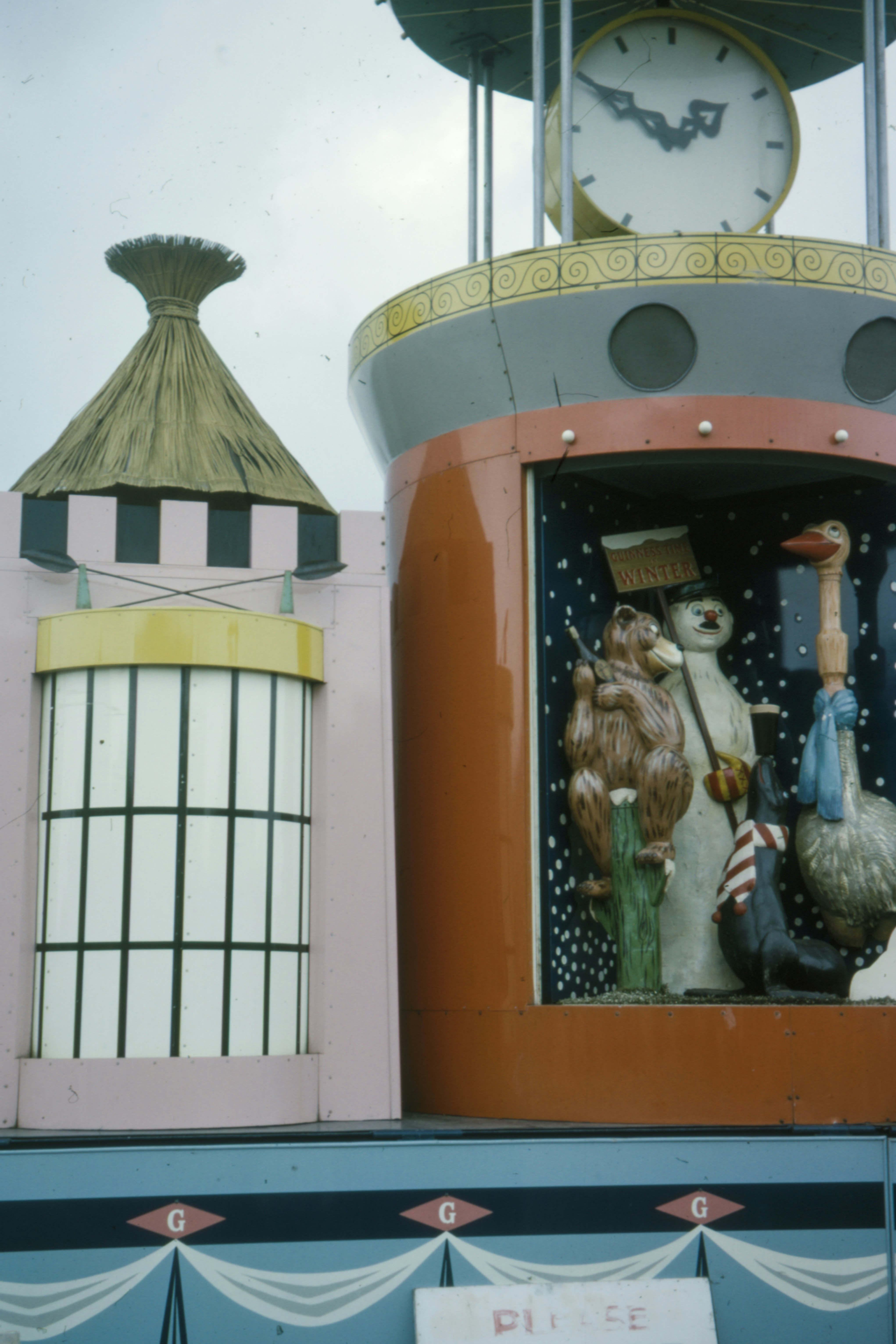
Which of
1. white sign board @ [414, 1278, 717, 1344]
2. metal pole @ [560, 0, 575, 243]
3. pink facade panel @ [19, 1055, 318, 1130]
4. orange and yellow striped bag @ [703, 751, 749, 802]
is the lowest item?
white sign board @ [414, 1278, 717, 1344]

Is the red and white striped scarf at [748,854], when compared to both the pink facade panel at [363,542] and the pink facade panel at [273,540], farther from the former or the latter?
the pink facade panel at [273,540]

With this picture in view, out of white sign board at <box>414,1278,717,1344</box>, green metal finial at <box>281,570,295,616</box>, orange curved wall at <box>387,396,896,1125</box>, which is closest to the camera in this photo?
white sign board at <box>414,1278,717,1344</box>

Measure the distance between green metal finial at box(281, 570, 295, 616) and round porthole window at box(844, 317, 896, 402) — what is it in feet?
10.9

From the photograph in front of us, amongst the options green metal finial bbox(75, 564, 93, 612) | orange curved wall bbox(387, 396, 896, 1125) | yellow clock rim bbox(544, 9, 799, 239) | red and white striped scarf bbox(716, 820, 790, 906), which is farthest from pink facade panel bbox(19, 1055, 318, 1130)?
yellow clock rim bbox(544, 9, 799, 239)

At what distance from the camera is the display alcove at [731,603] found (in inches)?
332

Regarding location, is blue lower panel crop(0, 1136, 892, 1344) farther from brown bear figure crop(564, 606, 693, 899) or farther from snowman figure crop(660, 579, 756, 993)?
brown bear figure crop(564, 606, 693, 899)

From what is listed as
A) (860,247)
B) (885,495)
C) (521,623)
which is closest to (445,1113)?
(521,623)

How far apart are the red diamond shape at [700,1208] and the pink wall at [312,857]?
4.60 feet

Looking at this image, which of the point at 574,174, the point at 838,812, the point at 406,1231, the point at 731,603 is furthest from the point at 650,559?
the point at 406,1231

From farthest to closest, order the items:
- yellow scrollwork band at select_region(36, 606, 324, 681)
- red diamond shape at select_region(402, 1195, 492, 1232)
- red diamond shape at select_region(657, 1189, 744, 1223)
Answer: yellow scrollwork band at select_region(36, 606, 324, 681)
red diamond shape at select_region(657, 1189, 744, 1223)
red diamond shape at select_region(402, 1195, 492, 1232)

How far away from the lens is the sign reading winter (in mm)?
9109

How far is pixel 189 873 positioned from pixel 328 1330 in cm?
216

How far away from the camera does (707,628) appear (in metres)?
9.15

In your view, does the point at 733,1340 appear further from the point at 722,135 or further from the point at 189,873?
the point at 722,135
